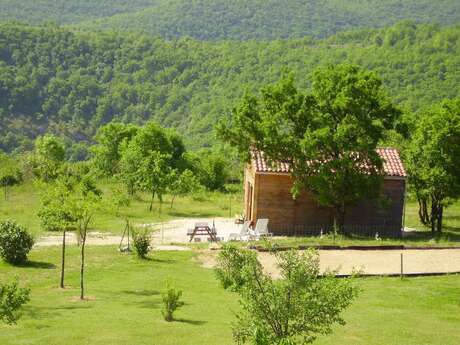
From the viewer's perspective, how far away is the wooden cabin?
34.4 meters

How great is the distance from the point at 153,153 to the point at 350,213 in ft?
47.6

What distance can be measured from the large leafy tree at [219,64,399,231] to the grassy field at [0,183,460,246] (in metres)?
2.42

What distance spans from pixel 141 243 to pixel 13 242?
4.37 metres

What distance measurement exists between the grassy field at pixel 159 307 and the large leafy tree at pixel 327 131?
8.30 metres

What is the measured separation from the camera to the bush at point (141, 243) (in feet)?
87.9

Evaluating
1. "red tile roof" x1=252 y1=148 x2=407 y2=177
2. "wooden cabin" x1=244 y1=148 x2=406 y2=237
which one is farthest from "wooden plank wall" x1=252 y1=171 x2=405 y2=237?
"red tile roof" x1=252 y1=148 x2=407 y2=177

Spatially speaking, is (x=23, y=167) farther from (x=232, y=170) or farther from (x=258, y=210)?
(x=258, y=210)

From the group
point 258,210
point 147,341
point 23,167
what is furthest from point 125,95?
point 147,341

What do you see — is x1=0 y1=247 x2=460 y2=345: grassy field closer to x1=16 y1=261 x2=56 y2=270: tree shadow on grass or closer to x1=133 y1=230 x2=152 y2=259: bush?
x1=16 y1=261 x2=56 y2=270: tree shadow on grass

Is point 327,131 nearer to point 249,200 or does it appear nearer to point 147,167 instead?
point 249,200

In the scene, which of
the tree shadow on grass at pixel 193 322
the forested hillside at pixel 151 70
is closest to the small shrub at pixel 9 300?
the tree shadow on grass at pixel 193 322

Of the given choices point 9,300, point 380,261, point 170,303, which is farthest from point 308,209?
point 9,300

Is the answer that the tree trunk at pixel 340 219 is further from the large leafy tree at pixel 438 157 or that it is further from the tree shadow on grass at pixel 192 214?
the tree shadow on grass at pixel 192 214

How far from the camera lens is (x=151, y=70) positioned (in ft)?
460
